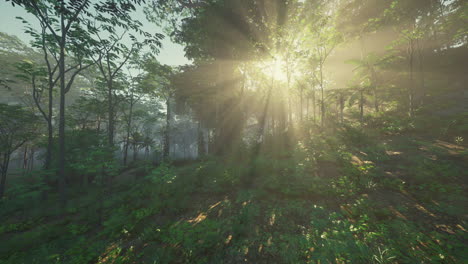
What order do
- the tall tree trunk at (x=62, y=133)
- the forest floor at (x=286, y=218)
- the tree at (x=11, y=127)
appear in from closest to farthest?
the forest floor at (x=286, y=218) < the tall tree trunk at (x=62, y=133) < the tree at (x=11, y=127)

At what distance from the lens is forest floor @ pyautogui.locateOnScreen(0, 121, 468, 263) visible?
10.7ft

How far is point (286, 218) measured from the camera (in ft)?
14.7

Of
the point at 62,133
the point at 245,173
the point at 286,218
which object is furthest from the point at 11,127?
the point at 286,218

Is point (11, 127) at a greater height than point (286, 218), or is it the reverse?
point (11, 127)

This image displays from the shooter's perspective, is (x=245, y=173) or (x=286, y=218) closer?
(x=286, y=218)

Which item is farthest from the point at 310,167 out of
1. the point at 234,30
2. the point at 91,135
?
the point at 91,135

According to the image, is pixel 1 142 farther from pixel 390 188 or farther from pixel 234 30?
pixel 390 188

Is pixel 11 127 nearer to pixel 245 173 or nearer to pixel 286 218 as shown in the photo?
pixel 245 173

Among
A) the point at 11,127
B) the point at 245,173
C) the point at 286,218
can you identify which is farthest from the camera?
the point at 11,127

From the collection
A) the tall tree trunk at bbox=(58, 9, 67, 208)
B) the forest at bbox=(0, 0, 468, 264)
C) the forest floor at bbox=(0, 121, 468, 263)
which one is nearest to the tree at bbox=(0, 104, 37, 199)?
the forest at bbox=(0, 0, 468, 264)

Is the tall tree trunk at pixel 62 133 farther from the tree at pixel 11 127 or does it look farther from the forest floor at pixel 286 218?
the tree at pixel 11 127

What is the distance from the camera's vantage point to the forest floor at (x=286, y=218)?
10.7ft

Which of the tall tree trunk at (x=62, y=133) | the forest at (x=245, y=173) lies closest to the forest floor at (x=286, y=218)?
the forest at (x=245, y=173)

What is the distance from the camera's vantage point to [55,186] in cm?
1282
